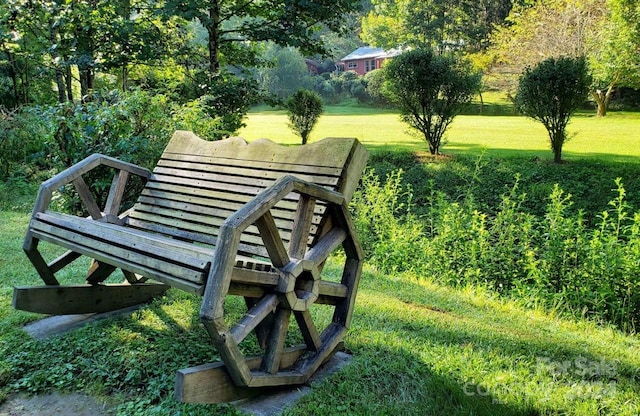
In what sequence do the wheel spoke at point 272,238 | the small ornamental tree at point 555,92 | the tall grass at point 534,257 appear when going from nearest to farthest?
1. the wheel spoke at point 272,238
2. the tall grass at point 534,257
3. the small ornamental tree at point 555,92

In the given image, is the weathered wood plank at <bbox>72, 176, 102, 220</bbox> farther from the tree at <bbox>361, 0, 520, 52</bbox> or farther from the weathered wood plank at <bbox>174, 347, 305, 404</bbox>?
the tree at <bbox>361, 0, 520, 52</bbox>

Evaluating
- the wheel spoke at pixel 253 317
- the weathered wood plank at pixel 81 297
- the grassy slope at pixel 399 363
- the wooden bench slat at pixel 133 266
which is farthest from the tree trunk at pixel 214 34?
the wheel spoke at pixel 253 317

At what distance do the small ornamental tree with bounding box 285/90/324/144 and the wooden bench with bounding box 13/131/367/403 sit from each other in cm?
1134

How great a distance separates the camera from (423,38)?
32094 mm

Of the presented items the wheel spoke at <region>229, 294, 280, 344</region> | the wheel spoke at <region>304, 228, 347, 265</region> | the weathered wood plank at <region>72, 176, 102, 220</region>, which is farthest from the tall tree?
the wheel spoke at <region>229, 294, 280, 344</region>

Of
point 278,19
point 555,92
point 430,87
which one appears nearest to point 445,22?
point 430,87

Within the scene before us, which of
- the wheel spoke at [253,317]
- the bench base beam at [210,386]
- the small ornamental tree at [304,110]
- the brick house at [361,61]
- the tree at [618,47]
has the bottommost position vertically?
the bench base beam at [210,386]

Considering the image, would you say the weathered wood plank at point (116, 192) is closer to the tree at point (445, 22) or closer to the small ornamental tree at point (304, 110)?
the small ornamental tree at point (304, 110)

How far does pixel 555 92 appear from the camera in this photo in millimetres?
10320

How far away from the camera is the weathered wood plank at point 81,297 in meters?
3.20

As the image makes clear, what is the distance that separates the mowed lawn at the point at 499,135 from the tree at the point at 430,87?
1050 millimetres

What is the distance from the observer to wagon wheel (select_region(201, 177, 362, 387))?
2135 millimetres

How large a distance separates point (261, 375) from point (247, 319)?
0.92ft

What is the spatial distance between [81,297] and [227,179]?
1.28 meters
